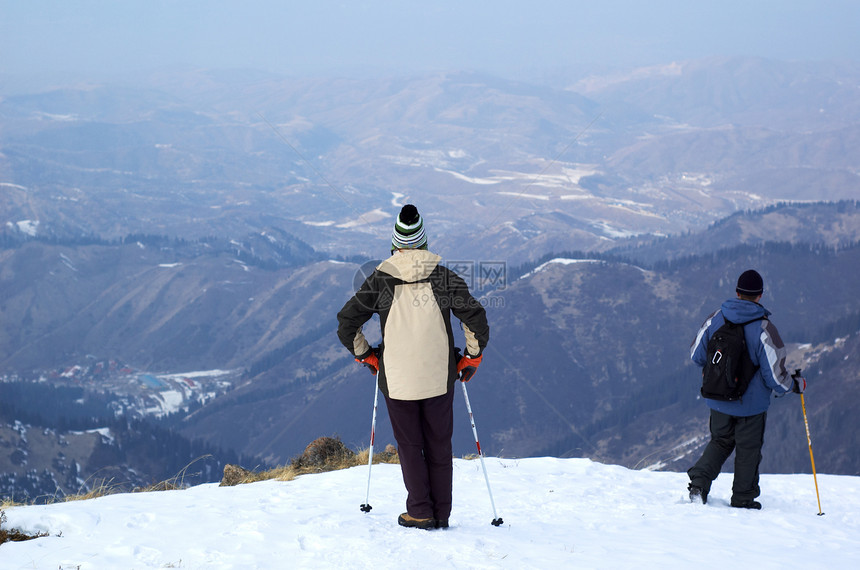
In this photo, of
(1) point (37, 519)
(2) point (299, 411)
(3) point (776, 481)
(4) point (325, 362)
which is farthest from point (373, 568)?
(4) point (325, 362)

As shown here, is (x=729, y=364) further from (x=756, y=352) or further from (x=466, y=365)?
(x=466, y=365)

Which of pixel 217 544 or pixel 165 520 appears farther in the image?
pixel 165 520

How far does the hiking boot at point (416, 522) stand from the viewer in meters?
7.95

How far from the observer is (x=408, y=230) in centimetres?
761

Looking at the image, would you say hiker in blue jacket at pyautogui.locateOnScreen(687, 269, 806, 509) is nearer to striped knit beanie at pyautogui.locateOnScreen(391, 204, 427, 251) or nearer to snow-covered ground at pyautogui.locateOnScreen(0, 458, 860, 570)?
snow-covered ground at pyautogui.locateOnScreen(0, 458, 860, 570)

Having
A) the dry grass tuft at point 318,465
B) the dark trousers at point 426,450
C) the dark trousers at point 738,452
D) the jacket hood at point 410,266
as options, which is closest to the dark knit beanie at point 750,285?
the dark trousers at point 738,452

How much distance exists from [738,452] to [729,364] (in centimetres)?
148

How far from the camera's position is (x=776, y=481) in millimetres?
11742

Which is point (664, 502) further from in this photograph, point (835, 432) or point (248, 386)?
point (248, 386)

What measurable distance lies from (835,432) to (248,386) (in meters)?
141

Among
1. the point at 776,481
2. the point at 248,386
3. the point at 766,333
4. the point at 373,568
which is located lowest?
the point at 248,386

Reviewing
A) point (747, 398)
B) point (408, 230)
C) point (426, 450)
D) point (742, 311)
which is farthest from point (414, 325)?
point (747, 398)

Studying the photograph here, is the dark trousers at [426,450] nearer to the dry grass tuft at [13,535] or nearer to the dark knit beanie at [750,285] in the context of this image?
the dry grass tuft at [13,535]

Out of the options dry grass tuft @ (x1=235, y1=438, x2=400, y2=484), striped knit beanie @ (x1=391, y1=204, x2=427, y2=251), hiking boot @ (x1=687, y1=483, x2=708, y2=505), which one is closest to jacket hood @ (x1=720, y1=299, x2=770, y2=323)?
hiking boot @ (x1=687, y1=483, x2=708, y2=505)
